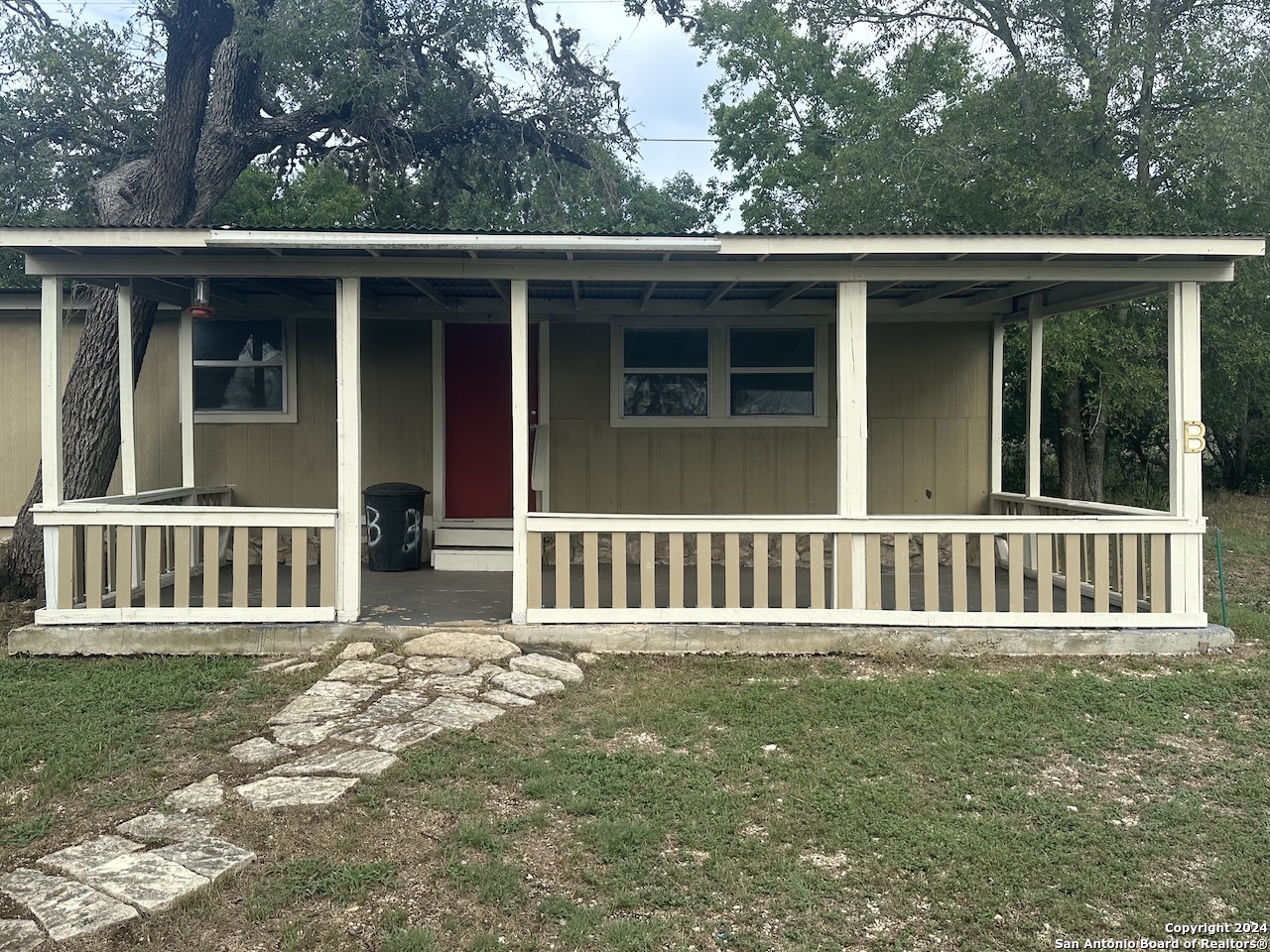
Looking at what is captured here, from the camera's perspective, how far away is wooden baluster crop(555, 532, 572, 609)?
18.4 feet

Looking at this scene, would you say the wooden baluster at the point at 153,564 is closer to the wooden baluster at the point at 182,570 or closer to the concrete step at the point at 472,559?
the wooden baluster at the point at 182,570

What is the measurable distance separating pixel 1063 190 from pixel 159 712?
36.2 feet

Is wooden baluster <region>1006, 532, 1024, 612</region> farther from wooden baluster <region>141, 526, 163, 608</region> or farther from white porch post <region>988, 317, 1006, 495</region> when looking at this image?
wooden baluster <region>141, 526, 163, 608</region>

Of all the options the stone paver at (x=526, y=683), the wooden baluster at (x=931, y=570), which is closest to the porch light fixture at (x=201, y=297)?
the stone paver at (x=526, y=683)

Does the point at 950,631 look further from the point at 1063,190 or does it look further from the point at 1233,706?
the point at 1063,190

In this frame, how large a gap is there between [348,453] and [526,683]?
1.81 meters

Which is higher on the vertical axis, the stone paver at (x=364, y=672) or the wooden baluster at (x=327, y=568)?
the wooden baluster at (x=327, y=568)

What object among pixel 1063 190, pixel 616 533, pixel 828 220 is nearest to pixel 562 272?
pixel 616 533

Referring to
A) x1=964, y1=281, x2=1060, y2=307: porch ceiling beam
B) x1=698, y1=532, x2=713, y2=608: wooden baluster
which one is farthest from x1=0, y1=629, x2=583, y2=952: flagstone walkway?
x1=964, y1=281, x2=1060, y2=307: porch ceiling beam

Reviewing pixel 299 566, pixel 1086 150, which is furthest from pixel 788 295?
pixel 1086 150

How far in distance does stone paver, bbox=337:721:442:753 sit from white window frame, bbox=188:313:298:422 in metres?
4.26

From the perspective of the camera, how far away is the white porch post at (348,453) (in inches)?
219

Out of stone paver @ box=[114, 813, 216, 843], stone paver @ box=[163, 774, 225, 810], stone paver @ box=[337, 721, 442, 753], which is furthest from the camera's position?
stone paver @ box=[337, 721, 442, 753]

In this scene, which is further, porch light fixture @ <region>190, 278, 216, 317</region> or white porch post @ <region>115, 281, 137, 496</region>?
white porch post @ <region>115, 281, 137, 496</region>
